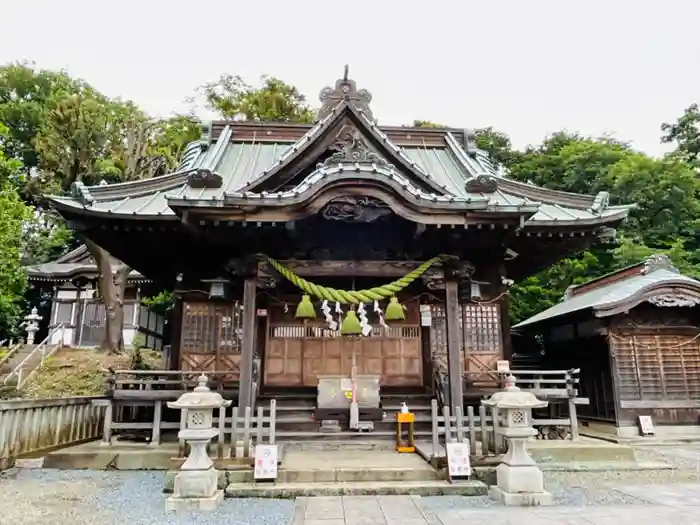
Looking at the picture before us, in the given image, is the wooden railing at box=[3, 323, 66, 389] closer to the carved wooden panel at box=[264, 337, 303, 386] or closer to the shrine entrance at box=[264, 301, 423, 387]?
the carved wooden panel at box=[264, 337, 303, 386]

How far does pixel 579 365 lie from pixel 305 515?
12.2 metres

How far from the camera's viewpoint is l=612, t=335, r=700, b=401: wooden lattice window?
12.9 metres

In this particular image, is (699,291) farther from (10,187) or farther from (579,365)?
(10,187)

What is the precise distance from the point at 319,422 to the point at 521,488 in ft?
13.7

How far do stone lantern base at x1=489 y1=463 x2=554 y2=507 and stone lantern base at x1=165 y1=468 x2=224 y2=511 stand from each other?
11.8 ft

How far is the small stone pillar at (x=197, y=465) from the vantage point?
18.9 feet

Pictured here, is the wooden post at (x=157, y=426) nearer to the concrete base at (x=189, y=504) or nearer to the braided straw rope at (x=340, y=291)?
the concrete base at (x=189, y=504)

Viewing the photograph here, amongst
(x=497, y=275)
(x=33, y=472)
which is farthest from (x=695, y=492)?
(x=33, y=472)

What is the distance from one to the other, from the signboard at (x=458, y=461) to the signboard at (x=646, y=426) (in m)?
8.52

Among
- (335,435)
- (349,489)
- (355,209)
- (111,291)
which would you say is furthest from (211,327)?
(111,291)

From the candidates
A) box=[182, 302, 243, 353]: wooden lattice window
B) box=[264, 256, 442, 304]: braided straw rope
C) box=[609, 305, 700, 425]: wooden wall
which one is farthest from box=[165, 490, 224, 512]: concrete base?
box=[609, 305, 700, 425]: wooden wall

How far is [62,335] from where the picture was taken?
26.5m

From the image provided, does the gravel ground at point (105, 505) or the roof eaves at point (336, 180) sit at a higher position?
the roof eaves at point (336, 180)

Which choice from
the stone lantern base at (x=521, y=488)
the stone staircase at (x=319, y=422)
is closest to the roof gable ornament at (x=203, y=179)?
the stone staircase at (x=319, y=422)
